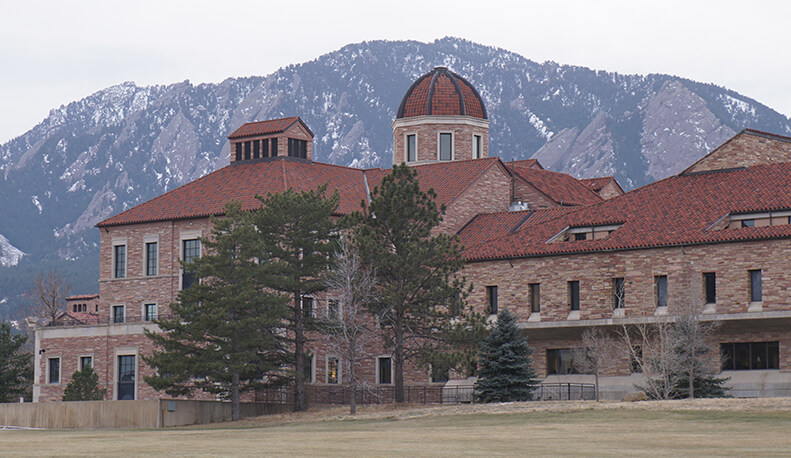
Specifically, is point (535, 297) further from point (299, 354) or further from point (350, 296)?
point (299, 354)

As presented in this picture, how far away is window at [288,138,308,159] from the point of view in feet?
269

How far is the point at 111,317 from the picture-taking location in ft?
255

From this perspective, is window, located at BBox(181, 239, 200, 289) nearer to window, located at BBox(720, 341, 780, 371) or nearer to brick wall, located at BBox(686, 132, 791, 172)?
brick wall, located at BBox(686, 132, 791, 172)

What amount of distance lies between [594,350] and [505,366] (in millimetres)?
4972

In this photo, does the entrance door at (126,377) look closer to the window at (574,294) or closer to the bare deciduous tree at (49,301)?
the bare deciduous tree at (49,301)

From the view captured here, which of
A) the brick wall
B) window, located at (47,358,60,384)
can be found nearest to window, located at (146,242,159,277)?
window, located at (47,358,60,384)

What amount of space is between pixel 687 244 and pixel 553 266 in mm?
7058

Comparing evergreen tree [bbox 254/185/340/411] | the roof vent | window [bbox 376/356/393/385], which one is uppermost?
the roof vent

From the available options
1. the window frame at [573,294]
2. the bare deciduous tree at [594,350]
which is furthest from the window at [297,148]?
the bare deciduous tree at [594,350]

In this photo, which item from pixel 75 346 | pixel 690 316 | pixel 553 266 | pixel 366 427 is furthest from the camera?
pixel 75 346

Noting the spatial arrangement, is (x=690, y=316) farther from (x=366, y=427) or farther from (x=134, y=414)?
(x=134, y=414)

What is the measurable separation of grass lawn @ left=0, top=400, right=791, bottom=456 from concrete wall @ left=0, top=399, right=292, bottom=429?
896 centimetres

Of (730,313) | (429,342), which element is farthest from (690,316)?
(429,342)

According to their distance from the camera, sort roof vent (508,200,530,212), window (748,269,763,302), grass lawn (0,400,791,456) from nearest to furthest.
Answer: grass lawn (0,400,791,456) < window (748,269,763,302) < roof vent (508,200,530,212)
